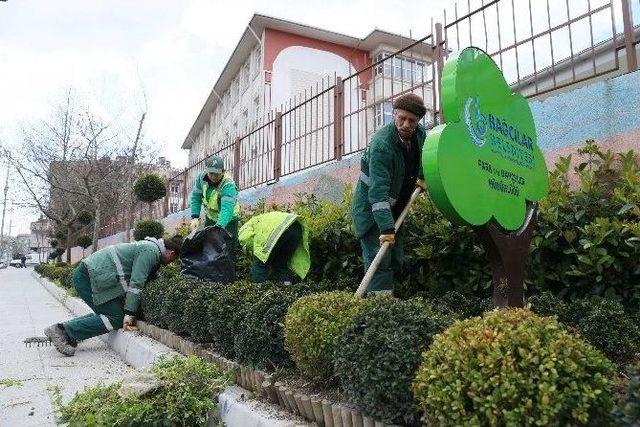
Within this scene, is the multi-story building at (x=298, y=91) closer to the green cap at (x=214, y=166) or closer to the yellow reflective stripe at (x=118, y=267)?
the green cap at (x=214, y=166)

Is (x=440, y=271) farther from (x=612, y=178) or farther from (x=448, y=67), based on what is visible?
(x=448, y=67)

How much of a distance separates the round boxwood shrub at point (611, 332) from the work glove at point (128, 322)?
14.3 ft

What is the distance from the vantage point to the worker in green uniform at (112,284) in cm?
528

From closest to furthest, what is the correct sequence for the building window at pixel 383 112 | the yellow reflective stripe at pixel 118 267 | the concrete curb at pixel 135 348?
1. the concrete curb at pixel 135 348
2. the yellow reflective stripe at pixel 118 267
3. the building window at pixel 383 112

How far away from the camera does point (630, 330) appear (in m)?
2.77

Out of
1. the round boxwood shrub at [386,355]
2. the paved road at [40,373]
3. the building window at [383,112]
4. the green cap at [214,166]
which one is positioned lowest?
the paved road at [40,373]

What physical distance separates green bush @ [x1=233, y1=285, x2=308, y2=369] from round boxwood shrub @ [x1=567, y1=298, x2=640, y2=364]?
170cm

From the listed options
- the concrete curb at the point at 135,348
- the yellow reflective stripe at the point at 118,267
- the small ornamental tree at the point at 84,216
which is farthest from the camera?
the small ornamental tree at the point at 84,216

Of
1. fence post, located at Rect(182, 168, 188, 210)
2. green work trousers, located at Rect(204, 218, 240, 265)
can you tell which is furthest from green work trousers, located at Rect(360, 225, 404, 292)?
fence post, located at Rect(182, 168, 188, 210)

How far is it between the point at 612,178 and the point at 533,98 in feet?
3.91

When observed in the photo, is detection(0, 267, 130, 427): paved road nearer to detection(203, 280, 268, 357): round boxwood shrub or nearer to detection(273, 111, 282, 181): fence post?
detection(203, 280, 268, 357): round boxwood shrub

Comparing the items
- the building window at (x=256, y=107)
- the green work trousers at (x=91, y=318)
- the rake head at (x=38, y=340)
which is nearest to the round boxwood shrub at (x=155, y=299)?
the green work trousers at (x=91, y=318)

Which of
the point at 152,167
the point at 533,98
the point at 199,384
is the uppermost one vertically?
the point at 152,167

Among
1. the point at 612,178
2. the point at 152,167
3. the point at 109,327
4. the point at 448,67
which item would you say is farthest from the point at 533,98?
the point at 152,167
